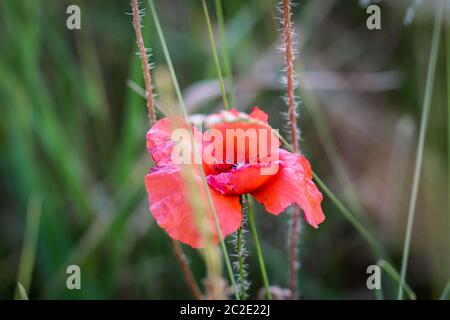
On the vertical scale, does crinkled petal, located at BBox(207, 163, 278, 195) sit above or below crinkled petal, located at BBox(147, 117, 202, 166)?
below

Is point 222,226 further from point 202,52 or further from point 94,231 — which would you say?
point 202,52

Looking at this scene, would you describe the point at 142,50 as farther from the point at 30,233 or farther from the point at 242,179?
the point at 30,233

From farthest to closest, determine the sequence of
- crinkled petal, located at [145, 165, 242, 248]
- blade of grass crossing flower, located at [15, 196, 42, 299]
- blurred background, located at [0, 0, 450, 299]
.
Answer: blurred background, located at [0, 0, 450, 299] < blade of grass crossing flower, located at [15, 196, 42, 299] < crinkled petal, located at [145, 165, 242, 248]

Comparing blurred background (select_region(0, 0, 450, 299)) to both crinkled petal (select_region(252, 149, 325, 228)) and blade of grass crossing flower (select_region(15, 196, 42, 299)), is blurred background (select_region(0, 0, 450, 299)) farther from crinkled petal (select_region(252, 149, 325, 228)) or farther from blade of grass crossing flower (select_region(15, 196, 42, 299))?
crinkled petal (select_region(252, 149, 325, 228))

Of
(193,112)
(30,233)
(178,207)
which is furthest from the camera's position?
(193,112)

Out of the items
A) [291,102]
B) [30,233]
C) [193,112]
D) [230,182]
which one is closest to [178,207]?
[230,182]

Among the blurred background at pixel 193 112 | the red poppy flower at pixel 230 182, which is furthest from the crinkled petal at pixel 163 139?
the blurred background at pixel 193 112

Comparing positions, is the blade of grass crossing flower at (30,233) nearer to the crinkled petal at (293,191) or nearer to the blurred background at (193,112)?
the blurred background at (193,112)

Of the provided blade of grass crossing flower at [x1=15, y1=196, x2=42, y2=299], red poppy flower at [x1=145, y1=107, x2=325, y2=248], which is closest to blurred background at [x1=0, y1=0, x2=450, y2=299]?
blade of grass crossing flower at [x1=15, y1=196, x2=42, y2=299]
